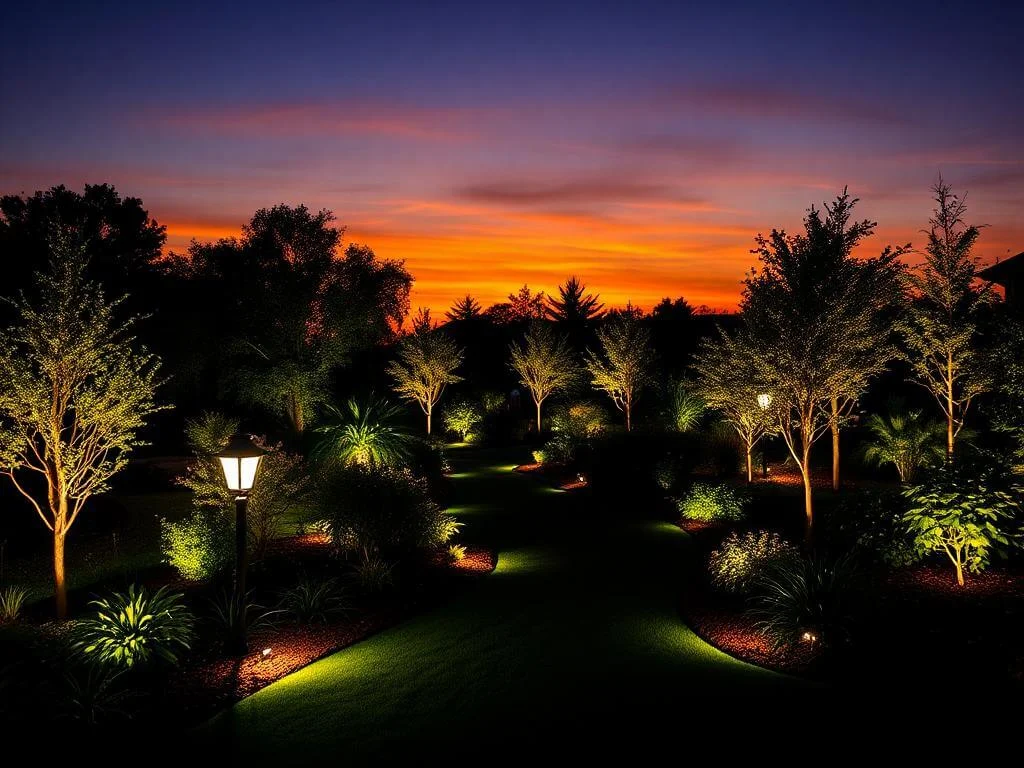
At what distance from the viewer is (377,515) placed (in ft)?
36.8

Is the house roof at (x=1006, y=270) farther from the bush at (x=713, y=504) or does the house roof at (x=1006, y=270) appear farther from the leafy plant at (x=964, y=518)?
the leafy plant at (x=964, y=518)

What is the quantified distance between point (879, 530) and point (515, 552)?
598 cm

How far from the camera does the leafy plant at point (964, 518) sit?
27.3ft

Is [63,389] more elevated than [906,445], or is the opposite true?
[63,389]

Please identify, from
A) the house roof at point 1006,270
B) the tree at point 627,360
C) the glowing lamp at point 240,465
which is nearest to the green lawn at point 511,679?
the glowing lamp at point 240,465

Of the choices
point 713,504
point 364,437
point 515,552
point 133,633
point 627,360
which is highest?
point 627,360

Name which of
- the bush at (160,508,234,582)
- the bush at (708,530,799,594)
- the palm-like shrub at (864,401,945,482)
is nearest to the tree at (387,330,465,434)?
the palm-like shrub at (864,401,945,482)

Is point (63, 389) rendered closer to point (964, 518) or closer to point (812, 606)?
point (812, 606)

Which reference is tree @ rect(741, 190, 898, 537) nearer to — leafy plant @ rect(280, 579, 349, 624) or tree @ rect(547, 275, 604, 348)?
leafy plant @ rect(280, 579, 349, 624)

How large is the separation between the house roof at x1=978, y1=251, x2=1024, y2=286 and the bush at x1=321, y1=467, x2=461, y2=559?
69.0 feet

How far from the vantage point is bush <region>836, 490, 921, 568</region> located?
916cm

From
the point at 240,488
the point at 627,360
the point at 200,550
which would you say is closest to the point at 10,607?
the point at 200,550

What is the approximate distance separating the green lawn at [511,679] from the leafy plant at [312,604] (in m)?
0.95

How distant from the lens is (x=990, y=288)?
16344 mm
